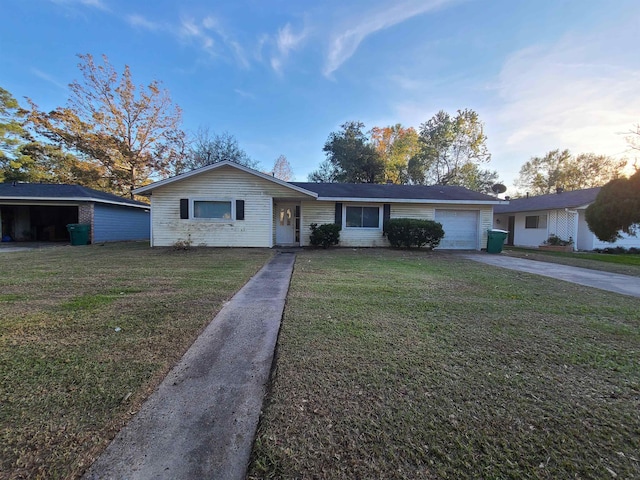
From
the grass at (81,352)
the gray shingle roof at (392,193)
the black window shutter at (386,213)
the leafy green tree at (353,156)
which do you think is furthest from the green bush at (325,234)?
the leafy green tree at (353,156)

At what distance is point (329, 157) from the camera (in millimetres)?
28219

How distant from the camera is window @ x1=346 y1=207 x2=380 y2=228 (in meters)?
13.5

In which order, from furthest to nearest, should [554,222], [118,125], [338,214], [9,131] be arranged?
[118,125] → [9,131] → [554,222] → [338,214]

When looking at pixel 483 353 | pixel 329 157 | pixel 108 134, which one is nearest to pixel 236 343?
pixel 483 353

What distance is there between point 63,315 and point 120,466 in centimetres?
315

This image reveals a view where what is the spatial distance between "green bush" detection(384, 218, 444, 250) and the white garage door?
5.30 feet

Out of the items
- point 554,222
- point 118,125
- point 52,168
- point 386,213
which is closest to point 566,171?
point 554,222

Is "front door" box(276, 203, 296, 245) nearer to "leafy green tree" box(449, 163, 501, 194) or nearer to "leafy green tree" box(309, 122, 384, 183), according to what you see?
"leafy green tree" box(309, 122, 384, 183)

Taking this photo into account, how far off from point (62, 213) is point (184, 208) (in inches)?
480

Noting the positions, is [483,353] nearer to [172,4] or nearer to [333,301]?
[333,301]

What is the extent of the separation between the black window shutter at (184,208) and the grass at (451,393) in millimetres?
9746

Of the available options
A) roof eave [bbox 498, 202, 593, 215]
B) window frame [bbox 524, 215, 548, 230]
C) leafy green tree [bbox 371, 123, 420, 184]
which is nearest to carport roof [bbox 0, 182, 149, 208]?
leafy green tree [bbox 371, 123, 420, 184]

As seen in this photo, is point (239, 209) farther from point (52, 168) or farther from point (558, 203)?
point (52, 168)

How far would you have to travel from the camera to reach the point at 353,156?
2595 centimetres
